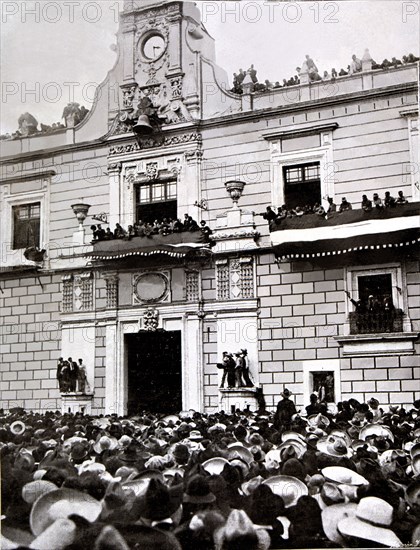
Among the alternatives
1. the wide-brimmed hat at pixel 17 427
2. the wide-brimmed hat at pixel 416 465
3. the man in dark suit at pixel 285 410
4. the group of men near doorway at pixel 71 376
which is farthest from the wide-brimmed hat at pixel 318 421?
the wide-brimmed hat at pixel 17 427

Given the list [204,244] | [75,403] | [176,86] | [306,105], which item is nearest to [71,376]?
[75,403]

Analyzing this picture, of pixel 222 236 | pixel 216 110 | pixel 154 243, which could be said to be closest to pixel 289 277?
pixel 222 236

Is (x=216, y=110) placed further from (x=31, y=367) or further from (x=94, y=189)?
(x=31, y=367)

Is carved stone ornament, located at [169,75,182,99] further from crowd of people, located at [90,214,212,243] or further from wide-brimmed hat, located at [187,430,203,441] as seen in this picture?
wide-brimmed hat, located at [187,430,203,441]

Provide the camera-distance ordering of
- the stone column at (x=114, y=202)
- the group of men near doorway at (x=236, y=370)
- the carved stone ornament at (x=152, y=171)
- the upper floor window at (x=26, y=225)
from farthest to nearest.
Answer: the carved stone ornament at (x=152, y=171), the stone column at (x=114, y=202), the group of men near doorway at (x=236, y=370), the upper floor window at (x=26, y=225)

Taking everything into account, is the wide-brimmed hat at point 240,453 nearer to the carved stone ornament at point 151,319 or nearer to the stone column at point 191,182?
the carved stone ornament at point 151,319

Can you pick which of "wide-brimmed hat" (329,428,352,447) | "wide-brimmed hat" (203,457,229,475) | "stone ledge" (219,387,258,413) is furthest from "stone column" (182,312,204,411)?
"wide-brimmed hat" (203,457,229,475)

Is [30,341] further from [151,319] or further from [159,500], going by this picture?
[159,500]
